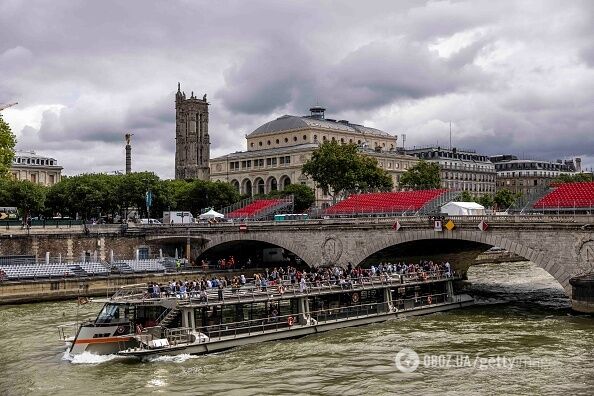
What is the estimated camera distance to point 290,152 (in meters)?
168

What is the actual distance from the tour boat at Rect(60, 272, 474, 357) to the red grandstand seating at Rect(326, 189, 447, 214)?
1154 inches

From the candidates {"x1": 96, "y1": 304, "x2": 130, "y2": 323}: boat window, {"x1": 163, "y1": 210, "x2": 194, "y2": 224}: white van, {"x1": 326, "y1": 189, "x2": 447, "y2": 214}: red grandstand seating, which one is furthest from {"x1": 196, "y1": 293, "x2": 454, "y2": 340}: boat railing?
{"x1": 163, "y1": 210, "x2": 194, "y2": 224}: white van

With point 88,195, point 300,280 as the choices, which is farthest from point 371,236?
point 88,195

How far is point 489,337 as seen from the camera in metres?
45.9

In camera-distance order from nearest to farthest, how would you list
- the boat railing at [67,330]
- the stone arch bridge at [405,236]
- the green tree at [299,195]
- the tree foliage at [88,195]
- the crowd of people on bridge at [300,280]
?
the crowd of people on bridge at [300,280]
the boat railing at [67,330]
the stone arch bridge at [405,236]
the tree foliage at [88,195]
the green tree at [299,195]

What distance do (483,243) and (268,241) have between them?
24.2 meters

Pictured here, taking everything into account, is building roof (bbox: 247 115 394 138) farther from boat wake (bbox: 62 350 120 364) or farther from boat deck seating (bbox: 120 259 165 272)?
boat wake (bbox: 62 350 120 364)

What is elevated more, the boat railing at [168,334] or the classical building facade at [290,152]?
the classical building facade at [290,152]

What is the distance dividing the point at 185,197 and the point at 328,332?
92327 millimetres

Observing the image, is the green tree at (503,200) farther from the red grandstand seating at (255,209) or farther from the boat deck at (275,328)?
the boat deck at (275,328)

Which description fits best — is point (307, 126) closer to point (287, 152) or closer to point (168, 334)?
point (287, 152)

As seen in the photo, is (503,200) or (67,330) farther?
(503,200)

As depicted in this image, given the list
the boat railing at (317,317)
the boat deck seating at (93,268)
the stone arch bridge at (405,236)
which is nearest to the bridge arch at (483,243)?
the stone arch bridge at (405,236)

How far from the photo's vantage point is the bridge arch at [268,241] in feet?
241
